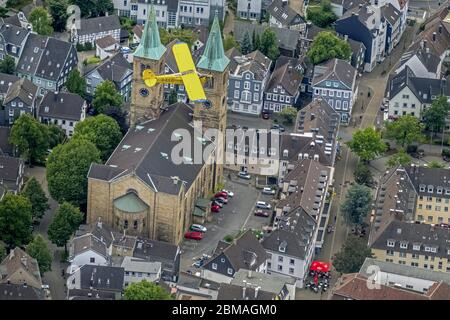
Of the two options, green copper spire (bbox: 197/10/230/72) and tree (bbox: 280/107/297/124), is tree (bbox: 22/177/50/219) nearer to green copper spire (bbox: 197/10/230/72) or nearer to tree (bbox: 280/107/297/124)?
green copper spire (bbox: 197/10/230/72)

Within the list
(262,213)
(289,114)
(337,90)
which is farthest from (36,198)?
(337,90)

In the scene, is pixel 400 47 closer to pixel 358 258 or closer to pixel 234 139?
pixel 234 139

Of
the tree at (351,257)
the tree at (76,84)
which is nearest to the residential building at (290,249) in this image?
the tree at (351,257)

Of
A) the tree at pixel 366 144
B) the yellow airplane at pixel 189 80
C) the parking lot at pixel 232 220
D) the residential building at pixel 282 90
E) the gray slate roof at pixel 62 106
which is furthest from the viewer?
the residential building at pixel 282 90

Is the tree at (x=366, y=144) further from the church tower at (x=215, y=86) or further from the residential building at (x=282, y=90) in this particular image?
the church tower at (x=215, y=86)

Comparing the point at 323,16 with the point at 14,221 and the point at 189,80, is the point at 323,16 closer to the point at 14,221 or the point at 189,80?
the point at 189,80

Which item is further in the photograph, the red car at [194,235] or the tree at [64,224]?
the red car at [194,235]
